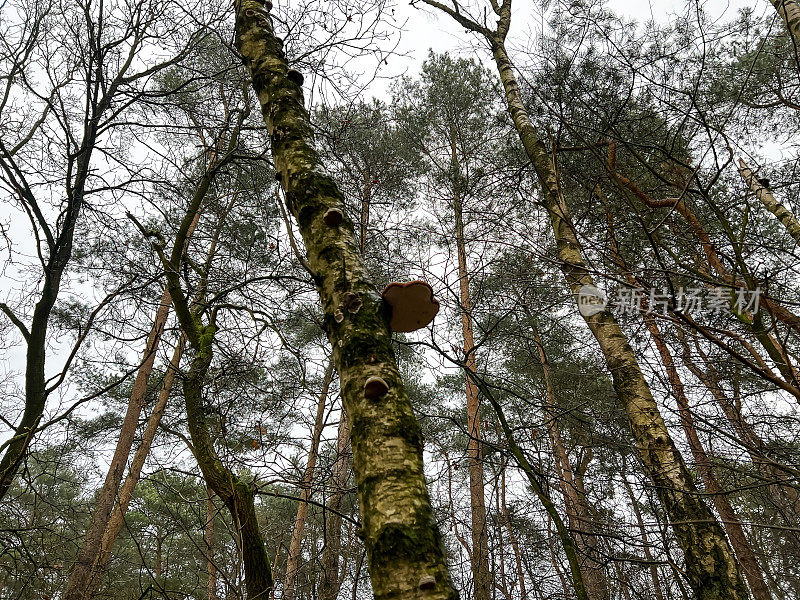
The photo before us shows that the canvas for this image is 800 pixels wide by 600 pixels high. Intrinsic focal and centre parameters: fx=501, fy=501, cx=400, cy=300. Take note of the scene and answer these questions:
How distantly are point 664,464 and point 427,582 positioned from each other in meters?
2.43

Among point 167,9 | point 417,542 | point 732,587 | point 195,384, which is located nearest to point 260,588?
point 195,384

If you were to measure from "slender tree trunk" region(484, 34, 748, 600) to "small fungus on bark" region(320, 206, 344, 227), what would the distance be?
816 millimetres

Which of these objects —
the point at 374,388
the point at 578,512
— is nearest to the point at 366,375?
the point at 374,388

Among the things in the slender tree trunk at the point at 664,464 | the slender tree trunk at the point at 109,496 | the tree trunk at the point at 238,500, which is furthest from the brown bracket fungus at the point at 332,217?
the slender tree trunk at the point at 109,496

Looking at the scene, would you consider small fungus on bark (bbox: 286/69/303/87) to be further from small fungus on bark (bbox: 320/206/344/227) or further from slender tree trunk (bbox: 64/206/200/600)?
slender tree trunk (bbox: 64/206/200/600)

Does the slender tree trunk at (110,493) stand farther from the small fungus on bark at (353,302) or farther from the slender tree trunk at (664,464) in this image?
the small fungus on bark at (353,302)

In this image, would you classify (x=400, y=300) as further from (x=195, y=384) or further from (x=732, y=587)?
(x=732, y=587)

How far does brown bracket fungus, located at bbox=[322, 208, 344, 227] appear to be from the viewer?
185 centimetres

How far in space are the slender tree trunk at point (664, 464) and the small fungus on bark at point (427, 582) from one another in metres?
1.09

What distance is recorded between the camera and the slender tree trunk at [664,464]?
99.5 inches

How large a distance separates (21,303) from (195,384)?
283cm

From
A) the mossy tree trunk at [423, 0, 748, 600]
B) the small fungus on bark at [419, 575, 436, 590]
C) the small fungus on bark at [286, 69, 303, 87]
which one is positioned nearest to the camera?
the small fungus on bark at [419, 575, 436, 590]

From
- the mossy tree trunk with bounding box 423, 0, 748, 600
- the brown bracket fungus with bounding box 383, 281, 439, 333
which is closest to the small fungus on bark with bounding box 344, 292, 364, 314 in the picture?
the brown bracket fungus with bounding box 383, 281, 439, 333

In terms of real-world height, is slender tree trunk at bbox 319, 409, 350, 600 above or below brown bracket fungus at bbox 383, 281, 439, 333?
below
